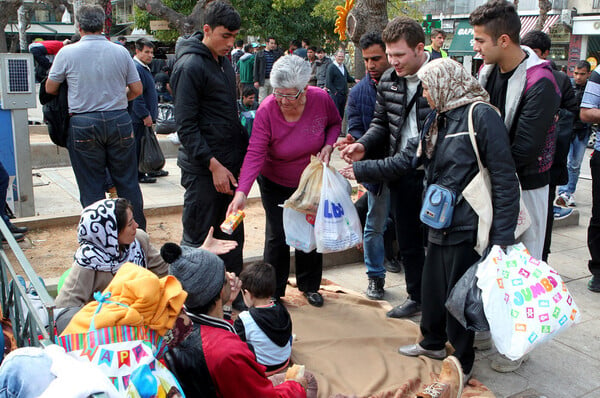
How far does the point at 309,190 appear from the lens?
3.92 meters

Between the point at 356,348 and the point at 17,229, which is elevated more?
the point at 17,229

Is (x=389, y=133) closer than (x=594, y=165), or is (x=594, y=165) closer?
(x=389, y=133)

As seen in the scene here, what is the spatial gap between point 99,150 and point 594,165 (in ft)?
13.5

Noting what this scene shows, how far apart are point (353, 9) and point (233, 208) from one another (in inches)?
161

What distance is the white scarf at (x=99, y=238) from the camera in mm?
2879

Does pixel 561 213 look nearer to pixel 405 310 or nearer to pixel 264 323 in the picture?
pixel 405 310

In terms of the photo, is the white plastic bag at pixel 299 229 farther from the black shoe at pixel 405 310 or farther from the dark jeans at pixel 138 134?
the dark jeans at pixel 138 134

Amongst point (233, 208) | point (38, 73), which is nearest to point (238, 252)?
point (233, 208)

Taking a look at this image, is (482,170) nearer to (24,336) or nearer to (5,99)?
(24,336)

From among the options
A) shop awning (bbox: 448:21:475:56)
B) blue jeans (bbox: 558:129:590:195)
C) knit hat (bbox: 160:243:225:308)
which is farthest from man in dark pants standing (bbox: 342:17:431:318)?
shop awning (bbox: 448:21:475:56)

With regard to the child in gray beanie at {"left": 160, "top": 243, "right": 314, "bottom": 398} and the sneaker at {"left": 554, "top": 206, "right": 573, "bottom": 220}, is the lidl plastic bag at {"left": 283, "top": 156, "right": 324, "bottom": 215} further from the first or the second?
the sneaker at {"left": 554, "top": 206, "right": 573, "bottom": 220}

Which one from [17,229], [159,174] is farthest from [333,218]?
[159,174]

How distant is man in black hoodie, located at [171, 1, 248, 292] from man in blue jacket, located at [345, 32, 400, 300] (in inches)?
35.8

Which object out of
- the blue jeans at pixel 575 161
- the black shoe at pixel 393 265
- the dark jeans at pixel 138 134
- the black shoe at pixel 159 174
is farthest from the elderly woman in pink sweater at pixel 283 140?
the blue jeans at pixel 575 161
